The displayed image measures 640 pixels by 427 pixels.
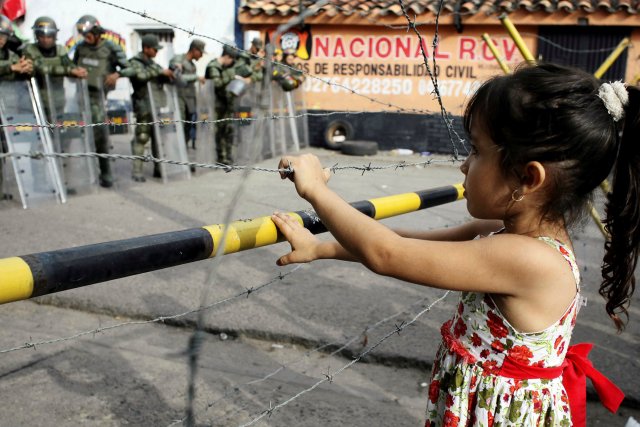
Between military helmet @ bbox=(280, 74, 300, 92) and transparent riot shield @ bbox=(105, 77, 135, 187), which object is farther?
military helmet @ bbox=(280, 74, 300, 92)

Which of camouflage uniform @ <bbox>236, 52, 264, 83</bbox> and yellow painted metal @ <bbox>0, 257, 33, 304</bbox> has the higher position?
camouflage uniform @ <bbox>236, 52, 264, 83</bbox>

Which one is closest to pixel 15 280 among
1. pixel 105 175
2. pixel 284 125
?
pixel 105 175

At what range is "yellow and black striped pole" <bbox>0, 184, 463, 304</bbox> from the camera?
1043 mm

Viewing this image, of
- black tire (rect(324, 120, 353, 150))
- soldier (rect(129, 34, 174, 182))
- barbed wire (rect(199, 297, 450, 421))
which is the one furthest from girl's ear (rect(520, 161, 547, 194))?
black tire (rect(324, 120, 353, 150))

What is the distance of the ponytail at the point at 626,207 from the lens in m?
1.44

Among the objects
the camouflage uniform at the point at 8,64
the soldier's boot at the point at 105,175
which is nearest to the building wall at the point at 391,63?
the soldier's boot at the point at 105,175

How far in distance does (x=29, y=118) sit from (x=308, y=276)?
3946 millimetres

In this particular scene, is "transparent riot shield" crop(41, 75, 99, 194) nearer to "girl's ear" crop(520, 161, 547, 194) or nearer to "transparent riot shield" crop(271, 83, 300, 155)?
"transparent riot shield" crop(271, 83, 300, 155)

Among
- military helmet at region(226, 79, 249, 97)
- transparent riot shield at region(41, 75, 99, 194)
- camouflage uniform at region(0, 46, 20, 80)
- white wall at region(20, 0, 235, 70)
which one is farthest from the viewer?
white wall at region(20, 0, 235, 70)

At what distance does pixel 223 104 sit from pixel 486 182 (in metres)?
8.88

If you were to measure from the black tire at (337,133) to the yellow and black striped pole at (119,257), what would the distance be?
11.4 metres

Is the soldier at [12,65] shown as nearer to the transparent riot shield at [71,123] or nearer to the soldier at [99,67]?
the transparent riot shield at [71,123]

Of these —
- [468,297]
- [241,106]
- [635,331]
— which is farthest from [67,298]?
[241,106]

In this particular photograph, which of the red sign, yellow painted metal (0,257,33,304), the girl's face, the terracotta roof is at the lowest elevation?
yellow painted metal (0,257,33,304)
